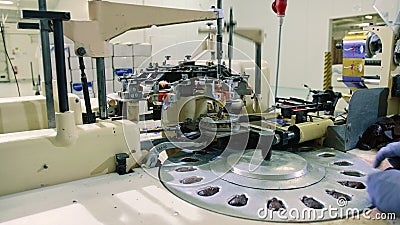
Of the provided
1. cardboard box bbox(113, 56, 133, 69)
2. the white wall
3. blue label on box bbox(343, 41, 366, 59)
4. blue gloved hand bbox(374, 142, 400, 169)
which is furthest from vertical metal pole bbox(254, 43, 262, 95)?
cardboard box bbox(113, 56, 133, 69)

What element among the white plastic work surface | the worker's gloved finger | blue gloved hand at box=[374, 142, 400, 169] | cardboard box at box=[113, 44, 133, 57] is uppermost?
cardboard box at box=[113, 44, 133, 57]

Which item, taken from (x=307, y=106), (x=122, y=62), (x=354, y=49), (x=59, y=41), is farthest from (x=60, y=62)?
(x=122, y=62)

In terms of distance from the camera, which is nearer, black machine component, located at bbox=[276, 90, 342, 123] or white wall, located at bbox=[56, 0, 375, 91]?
black machine component, located at bbox=[276, 90, 342, 123]

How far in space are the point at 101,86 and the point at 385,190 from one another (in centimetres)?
104

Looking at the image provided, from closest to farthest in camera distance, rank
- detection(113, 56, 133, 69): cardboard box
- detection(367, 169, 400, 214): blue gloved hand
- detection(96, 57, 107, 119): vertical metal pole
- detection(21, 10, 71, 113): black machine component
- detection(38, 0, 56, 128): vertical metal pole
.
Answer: detection(367, 169, 400, 214): blue gloved hand
detection(21, 10, 71, 113): black machine component
detection(38, 0, 56, 128): vertical metal pole
detection(96, 57, 107, 119): vertical metal pole
detection(113, 56, 133, 69): cardboard box

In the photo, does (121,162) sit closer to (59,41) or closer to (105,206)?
(105,206)

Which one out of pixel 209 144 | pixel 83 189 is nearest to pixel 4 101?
pixel 83 189

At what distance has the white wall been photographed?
11.0ft

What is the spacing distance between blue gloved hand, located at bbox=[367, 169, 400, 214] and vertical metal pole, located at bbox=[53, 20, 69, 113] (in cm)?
97

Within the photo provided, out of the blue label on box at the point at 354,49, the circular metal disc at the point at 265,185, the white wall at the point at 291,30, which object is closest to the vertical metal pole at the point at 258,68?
the circular metal disc at the point at 265,185

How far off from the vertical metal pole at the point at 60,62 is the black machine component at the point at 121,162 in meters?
0.26

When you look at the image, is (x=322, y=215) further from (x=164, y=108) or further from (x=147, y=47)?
(x=147, y=47)

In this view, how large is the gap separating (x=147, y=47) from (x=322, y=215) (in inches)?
112

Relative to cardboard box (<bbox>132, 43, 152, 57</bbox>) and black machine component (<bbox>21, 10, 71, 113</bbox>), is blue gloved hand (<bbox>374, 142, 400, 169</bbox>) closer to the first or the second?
black machine component (<bbox>21, 10, 71, 113</bbox>)
